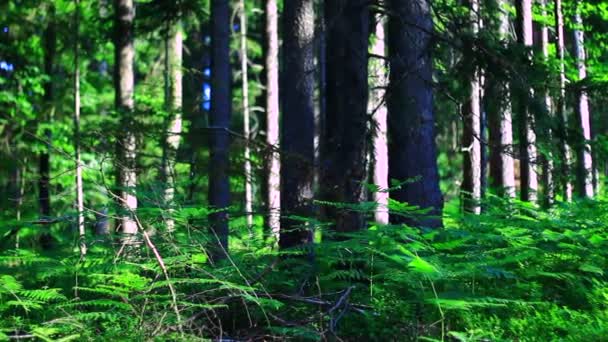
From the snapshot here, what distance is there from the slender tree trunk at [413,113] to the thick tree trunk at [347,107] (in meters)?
0.44

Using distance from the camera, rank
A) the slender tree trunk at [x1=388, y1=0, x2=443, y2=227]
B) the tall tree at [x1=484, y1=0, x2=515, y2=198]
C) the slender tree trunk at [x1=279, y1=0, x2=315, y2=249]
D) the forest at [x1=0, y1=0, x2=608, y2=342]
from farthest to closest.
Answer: the slender tree trunk at [x1=279, y1=0, x2=315, y2=249]
the tall tree at [x1=484, y1=0, x2=515, y2=198]
the slender tree trunk at [x1=388, y1=0, x2=443, y2=227]
the forest at [x1=0, y1=0, x2=608, y2=342]

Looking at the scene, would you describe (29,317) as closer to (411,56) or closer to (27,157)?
(411,56)

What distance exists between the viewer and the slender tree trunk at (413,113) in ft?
29.1

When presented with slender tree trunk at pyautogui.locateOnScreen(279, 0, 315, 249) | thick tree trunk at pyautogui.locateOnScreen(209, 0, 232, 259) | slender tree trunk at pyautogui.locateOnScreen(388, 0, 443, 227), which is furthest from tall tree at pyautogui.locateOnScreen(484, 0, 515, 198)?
thick tree trunk at pyautogui.locateOnScreen(209, 0, 232, 259)

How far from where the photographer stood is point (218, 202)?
8.83 meters

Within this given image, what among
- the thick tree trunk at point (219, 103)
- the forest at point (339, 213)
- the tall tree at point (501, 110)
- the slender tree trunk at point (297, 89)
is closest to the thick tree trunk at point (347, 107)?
the forest at point (339, 213)

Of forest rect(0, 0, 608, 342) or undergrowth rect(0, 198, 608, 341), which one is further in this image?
forest rect(0, 0, 608, 342)

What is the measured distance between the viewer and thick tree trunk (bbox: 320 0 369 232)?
8.66 metres

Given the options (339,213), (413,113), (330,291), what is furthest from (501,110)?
A: (330,291)

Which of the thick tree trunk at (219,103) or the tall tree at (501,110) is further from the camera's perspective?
the tall tree at (501,110)

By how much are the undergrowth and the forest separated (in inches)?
1.0

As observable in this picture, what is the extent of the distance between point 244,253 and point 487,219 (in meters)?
2.74

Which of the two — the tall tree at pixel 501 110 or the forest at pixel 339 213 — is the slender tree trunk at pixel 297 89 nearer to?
the forest at pixel 339 213

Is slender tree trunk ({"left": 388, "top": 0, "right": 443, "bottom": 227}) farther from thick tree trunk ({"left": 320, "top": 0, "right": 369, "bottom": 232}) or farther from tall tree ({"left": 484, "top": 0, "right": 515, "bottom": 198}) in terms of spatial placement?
tall tree ({"left": 484, "top": 0, "right": 515, "bottom": 198})
